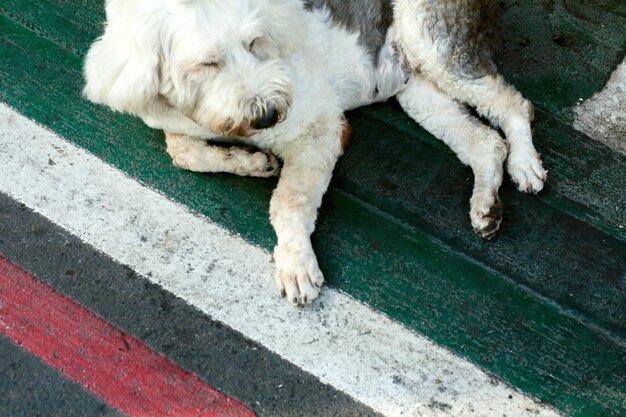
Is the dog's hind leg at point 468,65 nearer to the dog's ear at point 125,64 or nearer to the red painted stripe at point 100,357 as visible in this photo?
the dog's ear at point 125,64

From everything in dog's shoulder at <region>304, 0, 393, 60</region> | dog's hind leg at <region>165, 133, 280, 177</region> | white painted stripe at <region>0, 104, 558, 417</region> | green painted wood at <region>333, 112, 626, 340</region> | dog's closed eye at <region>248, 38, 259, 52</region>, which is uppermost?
dog's closed eye at <region>248, 38, 259, 52</region>

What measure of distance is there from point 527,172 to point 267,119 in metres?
1.49

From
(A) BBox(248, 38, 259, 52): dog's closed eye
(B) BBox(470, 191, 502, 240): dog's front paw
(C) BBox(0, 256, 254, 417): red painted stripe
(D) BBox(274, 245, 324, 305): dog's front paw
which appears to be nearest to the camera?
(C) BBox(0, 256, 254, 417): red painted stripe

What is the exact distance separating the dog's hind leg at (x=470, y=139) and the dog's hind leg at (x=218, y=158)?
954 millimetres

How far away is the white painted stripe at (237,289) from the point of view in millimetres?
2979

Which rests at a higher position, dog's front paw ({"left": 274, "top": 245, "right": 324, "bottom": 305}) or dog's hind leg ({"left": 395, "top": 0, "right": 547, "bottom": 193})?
dog's hind leg ({"left": 395, "top": 0, "right": 547, "bottom": 193})

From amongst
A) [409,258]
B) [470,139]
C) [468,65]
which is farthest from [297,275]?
[468,65]

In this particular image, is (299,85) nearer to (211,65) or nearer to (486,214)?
(211,65)

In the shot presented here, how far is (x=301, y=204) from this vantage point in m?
3.39

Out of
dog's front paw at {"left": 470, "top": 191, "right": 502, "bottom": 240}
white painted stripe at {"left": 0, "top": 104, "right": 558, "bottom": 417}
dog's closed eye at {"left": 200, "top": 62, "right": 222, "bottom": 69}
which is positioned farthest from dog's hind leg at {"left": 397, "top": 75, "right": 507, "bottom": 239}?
dog's closed eye at {"left": 200, "top": 62, "right": 222, "bottom": 69}

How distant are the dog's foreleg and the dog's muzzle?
0.44 metres

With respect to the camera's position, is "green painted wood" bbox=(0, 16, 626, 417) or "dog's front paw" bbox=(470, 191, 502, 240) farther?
"dog's front paw" bbox=(470, 191, 502, 240)

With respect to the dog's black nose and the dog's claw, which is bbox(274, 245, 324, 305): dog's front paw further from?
the dog's claw

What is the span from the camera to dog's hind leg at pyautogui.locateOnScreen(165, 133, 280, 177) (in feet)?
11.7
